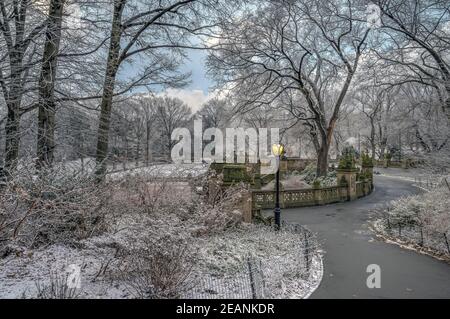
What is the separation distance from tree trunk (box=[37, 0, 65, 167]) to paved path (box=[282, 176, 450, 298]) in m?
7.62

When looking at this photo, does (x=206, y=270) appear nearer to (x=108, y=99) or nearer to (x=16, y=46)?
(x=108, y=99)

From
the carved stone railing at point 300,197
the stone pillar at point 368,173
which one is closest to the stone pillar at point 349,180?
the carved stone railing at point 300,197

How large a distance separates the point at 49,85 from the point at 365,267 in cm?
979

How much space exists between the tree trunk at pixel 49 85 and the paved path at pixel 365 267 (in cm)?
762

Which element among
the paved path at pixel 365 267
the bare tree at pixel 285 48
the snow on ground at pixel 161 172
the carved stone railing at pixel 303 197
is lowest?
the paved path at pixel 365 267

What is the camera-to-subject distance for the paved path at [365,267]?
746cm

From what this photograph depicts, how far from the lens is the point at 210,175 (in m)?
12.0

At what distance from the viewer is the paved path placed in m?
7.46

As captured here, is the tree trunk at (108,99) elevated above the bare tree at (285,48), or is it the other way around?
the bare tree at (285,48)

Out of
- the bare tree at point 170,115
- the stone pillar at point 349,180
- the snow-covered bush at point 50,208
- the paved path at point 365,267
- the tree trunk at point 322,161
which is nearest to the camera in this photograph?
the snow-covered bush at point 50,208

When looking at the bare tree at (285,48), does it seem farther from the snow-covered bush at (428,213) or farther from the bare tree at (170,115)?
the bare tree at (170,115)

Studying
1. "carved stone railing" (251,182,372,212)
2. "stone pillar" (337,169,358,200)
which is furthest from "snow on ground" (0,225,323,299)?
"stone pillar" (337,169,358,200)

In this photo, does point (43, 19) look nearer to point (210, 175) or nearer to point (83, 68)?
point (83, 68)
